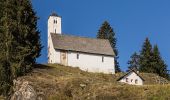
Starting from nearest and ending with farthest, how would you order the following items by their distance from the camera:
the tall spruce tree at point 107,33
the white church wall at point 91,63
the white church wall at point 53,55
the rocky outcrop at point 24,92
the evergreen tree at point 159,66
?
the rocky outcrop at point 24,92, the white church wall at point 91,63, the white church wall at point 53,55, the evergreen tree at point 159,66, the tall spruce tree at point 107,33

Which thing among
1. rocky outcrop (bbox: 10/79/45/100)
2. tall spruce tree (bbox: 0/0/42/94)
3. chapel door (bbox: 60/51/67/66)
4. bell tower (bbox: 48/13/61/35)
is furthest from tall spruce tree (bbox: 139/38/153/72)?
rocky outcrop (bbox: 10/79/45/100)

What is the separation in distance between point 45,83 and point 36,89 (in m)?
1.58

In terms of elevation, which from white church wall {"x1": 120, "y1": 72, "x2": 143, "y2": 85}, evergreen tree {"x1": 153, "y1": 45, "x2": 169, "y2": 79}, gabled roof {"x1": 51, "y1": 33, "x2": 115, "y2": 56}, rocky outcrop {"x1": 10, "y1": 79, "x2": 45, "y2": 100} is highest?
gabled roof {"x1": 51, "y1": 33, "x2": 115, "y2": 56}

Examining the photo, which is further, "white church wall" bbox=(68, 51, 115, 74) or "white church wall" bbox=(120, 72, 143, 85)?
"white church wall" bbox=(68, 51, 115, 74)

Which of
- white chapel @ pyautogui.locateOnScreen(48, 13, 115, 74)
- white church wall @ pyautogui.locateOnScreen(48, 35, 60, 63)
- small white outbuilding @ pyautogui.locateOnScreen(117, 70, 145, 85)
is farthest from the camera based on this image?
white church wall @ pyautogui.locateOnScreen(48, 35, 60, 63)

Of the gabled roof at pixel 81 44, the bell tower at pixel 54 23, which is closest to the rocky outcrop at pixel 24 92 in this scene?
the gabled roof at pixel 81 44

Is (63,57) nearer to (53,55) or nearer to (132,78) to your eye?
(53,55)

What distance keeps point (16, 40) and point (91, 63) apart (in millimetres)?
24065

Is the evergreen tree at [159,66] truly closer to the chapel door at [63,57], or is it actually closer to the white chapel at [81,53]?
the white chapel at [81,53]

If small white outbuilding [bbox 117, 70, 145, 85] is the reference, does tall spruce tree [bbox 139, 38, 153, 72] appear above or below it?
above

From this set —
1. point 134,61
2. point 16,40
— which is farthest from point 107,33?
point 16,40

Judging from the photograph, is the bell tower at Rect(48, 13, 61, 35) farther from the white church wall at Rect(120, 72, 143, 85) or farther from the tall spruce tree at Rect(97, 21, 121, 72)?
the white church wall at Rect(120, 72, 143, 85)

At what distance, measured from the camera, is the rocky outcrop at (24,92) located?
5512 cm

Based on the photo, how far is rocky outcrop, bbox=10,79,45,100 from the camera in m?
55.1
